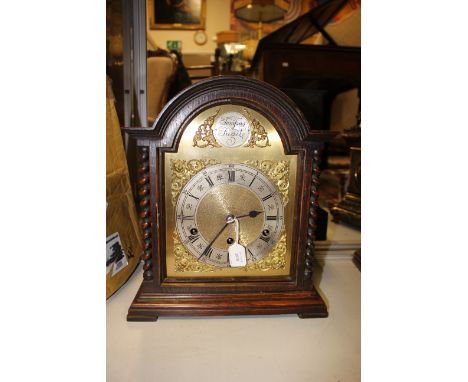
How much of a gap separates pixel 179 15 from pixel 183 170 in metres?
4.05

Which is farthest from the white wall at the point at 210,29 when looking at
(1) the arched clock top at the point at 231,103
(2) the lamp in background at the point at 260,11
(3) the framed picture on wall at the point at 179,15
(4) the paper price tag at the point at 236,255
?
(4) the paper price tag at the point at 236,255

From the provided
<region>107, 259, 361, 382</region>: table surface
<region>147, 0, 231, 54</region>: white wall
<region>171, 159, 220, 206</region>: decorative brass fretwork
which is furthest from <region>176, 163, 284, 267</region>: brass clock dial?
<region>147, 0, 231, 54</region>: white wall

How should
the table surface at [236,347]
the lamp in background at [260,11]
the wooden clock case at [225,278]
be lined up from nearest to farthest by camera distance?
the table surface at [236,347] < the wooden clock case at [225,278] < the lamp in background at [260,11]

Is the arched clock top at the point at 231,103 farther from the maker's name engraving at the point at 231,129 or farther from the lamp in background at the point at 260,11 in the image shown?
the lamp in background at the point at 260,11

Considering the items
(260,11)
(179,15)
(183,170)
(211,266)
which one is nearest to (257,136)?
(183,170)

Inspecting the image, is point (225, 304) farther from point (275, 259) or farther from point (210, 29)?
point (210, 29)

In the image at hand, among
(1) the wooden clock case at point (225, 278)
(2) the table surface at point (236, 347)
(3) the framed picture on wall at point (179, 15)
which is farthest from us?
(3) the framed picture on wall at point (179, 15)

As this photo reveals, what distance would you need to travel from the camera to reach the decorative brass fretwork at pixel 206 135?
0.63 m

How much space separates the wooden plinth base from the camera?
25.3 inches

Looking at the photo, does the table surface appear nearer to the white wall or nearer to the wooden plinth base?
the wooden plinth base

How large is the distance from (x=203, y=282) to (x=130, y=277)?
26cm

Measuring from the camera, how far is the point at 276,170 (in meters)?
0.66

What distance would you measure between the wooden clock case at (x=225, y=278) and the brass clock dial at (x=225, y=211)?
46 millimetres
